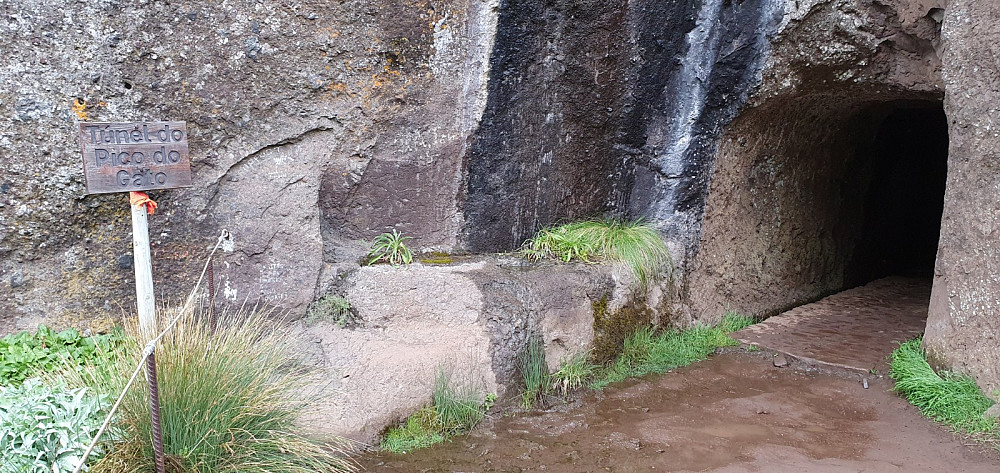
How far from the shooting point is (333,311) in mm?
4188

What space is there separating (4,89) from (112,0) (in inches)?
24.9

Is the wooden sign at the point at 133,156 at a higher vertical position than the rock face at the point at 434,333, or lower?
higher

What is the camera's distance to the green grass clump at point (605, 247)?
4801 mm

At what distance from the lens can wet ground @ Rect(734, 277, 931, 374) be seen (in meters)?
4.90

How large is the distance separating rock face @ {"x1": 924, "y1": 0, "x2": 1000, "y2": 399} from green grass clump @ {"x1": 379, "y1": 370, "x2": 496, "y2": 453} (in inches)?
97.6

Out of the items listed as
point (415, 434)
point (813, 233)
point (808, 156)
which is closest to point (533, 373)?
point (415, 434)

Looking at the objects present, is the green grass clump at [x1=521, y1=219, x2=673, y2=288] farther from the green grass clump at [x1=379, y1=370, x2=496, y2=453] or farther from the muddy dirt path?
the green grass clump at [x1=379, y1=370, x2=496, y2=453]

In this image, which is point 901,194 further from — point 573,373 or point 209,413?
point 209,413

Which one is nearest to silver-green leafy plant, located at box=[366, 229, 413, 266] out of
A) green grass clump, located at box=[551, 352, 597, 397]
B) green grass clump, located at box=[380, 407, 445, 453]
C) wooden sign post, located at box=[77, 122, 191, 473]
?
green grass clump, located at box=[380, 407, 445, 453]

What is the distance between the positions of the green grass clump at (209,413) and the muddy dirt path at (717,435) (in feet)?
2.12

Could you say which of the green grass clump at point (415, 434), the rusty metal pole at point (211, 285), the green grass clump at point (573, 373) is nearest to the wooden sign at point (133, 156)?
the rusty metal pole at point (211, 285)

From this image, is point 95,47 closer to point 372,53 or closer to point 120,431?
point 372,53

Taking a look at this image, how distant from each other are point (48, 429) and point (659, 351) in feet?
11.3

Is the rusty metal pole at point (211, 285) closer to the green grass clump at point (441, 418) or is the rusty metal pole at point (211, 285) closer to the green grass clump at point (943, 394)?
the green grass clump at point (441, 418)
